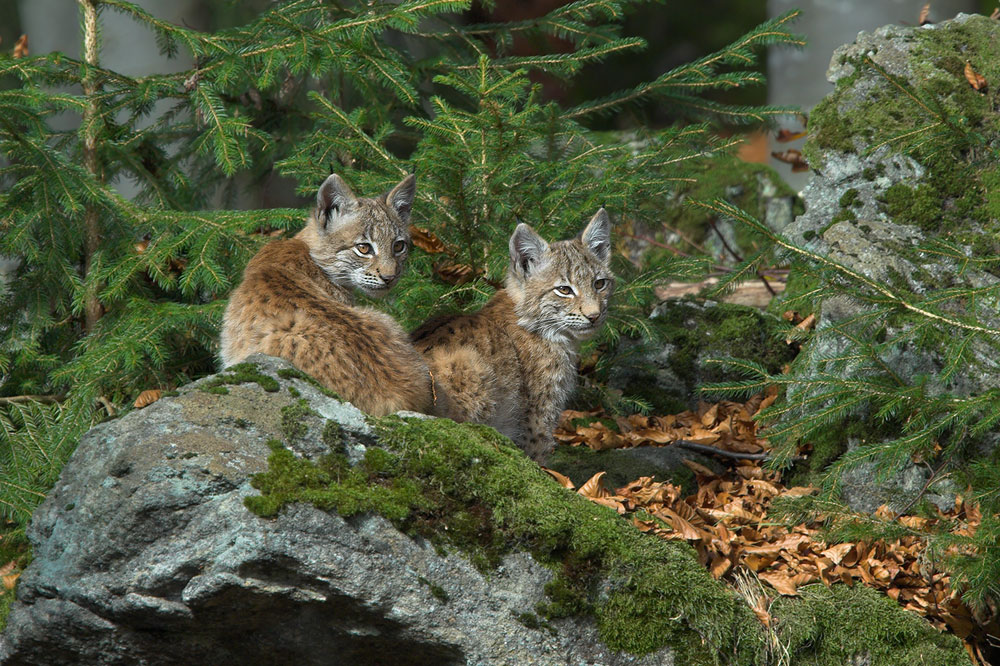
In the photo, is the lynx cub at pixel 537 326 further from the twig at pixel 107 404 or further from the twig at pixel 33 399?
the twig at pixel 33 399

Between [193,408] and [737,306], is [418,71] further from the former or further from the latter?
[193,408]

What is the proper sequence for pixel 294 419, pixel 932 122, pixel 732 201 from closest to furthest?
pixel 294 419 → pixel 932 122 → pixel 732 201

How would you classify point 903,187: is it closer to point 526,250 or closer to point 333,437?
point 526,250

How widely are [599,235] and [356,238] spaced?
1.80m

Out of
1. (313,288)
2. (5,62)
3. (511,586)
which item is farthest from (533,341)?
(5,62)

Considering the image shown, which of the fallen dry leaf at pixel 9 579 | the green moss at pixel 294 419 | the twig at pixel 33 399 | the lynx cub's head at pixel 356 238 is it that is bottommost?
the fallen dry leaf at pixel 9 579

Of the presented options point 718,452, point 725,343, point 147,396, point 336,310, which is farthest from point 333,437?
point 725,343

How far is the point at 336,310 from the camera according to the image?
5305 mm

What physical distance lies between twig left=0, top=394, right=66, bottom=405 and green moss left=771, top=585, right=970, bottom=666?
15.8ft

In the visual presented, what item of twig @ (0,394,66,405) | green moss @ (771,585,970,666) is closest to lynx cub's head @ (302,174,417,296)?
twig @ (0,394,66,405)

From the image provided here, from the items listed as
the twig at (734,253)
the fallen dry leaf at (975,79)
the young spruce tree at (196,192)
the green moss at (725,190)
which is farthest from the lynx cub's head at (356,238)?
the green moss at (725,190)

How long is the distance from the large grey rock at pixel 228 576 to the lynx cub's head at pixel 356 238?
184cm

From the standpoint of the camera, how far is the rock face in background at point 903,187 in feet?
20.7

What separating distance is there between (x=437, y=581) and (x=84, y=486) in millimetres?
1604
